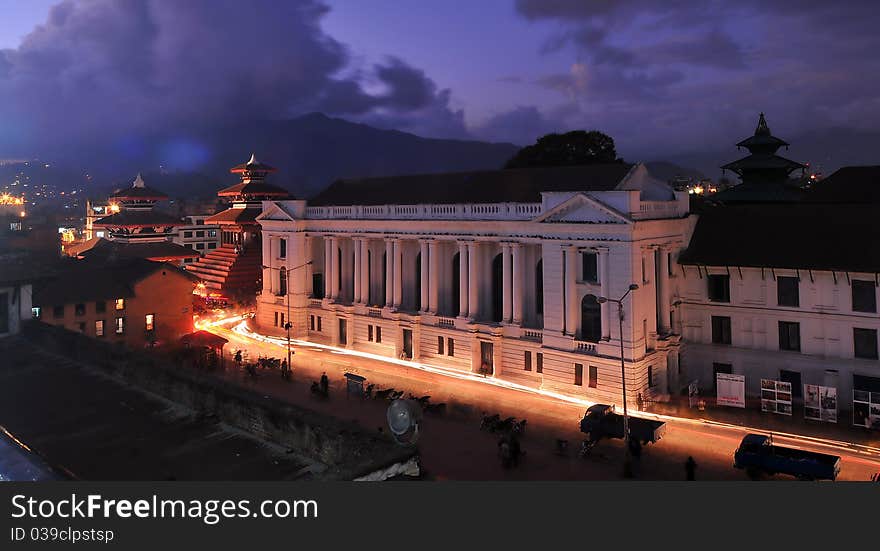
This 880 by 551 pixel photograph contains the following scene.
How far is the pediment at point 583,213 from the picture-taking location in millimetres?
40844

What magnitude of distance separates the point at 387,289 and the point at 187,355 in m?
17.4

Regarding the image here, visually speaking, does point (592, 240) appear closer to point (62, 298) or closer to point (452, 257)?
point (452, 257)

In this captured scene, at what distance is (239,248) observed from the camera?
85250 mm

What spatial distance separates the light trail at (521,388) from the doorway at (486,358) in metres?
0.79

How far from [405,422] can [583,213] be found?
92.1 ft

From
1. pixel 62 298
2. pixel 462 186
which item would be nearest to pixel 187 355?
pixel 62 298

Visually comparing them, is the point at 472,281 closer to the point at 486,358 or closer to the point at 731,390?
the point at 486,358

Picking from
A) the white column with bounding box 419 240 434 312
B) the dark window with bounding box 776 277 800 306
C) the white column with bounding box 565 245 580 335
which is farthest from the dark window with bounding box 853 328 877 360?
the white column with bounding box 419 240 434 312

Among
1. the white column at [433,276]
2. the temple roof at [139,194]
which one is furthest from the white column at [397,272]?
the temple roof at [139,194]

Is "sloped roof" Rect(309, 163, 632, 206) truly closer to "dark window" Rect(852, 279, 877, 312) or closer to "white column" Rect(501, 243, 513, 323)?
"white column" Rect(501, 243, 513, 323)

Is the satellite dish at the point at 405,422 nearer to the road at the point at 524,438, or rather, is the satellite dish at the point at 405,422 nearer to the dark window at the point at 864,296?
the road at the point at 524,438

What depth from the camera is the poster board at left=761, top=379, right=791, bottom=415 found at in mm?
38375

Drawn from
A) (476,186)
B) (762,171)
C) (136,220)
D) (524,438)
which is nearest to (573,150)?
(762,171)

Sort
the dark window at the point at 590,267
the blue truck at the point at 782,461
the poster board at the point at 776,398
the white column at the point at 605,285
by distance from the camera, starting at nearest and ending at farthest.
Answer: the blue truck at the point at 782,461, the poster board at the point at 776,398, the white column at the point at 605,285, the dark window at the point at 590,267
